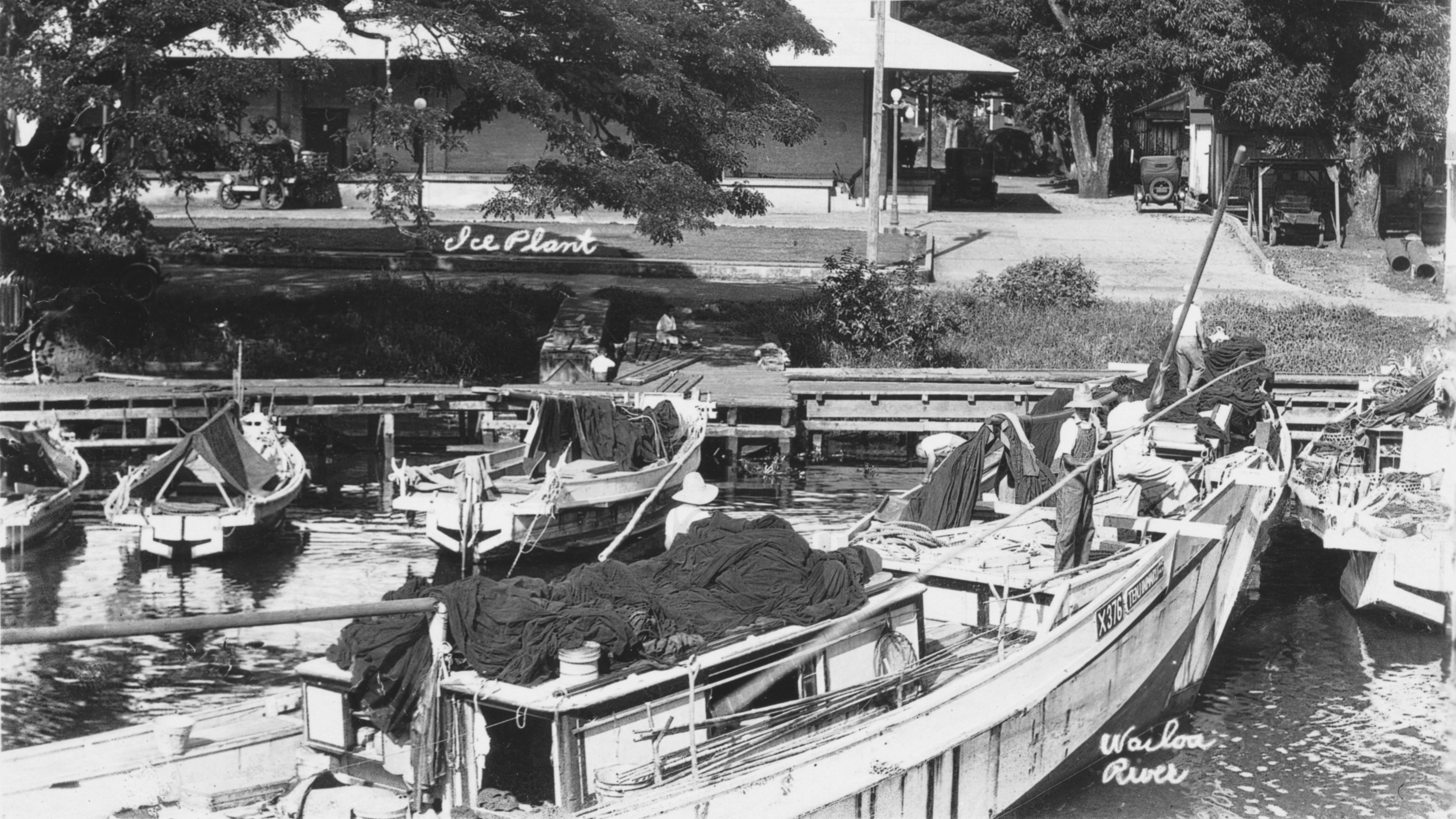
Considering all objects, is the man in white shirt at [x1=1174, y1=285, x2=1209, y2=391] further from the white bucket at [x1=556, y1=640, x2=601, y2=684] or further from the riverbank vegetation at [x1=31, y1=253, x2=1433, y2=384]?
the white bucket at [x1=556, y1=640, x2=601, y2=684]

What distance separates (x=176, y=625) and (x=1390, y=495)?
19.3 metres

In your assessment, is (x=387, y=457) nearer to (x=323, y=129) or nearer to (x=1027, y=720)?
(x=1027, y=720)

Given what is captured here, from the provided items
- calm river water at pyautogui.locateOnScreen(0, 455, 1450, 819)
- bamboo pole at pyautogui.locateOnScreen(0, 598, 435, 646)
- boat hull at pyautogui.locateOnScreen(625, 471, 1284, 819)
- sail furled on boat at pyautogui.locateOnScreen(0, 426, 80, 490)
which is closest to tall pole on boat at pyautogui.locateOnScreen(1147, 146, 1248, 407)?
calm river water at pyautogui.locateOnScreen(0, 455, 1450, 819)

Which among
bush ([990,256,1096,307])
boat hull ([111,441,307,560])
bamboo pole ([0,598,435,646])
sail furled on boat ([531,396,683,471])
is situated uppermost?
bush ([990,256,1096,307])

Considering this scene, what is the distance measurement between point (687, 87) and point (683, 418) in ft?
26.1

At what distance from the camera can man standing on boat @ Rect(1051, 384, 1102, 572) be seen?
55.4 feet

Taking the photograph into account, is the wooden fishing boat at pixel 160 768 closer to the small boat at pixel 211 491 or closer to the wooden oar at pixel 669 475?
the wooden oar at pixel 669 475

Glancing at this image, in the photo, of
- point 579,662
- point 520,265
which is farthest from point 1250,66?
point 579,662

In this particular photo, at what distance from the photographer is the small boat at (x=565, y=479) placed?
2444 centimetres

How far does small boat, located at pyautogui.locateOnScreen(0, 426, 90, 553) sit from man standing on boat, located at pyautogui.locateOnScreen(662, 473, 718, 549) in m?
13.1

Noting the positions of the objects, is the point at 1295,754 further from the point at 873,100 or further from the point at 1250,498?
the point at 873,100

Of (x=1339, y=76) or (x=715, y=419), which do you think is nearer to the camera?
Answer: (x=715, y=419)

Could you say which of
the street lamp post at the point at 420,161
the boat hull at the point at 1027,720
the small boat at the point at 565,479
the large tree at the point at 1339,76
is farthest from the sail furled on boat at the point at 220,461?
the large tree at the point at 1339,76

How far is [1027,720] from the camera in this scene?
48.0ft
